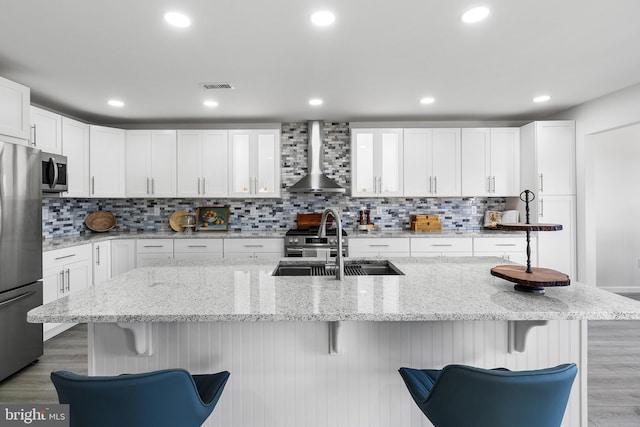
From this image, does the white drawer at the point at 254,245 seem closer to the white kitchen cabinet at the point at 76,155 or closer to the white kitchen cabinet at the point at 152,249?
the white kitchen cabinet at the point at 152,249

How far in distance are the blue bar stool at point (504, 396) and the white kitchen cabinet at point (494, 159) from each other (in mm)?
3928

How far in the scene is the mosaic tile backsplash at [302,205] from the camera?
4.85 metres

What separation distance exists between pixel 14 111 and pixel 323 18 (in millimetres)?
2682

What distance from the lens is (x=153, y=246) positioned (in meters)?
4.30

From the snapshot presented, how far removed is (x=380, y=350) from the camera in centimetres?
162

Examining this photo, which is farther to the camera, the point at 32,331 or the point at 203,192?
the point at 203,192

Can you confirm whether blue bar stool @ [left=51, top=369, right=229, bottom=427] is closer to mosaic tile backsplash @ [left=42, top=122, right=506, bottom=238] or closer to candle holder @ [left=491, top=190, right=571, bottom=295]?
candle holder @ [left=491, top=190, right=571, bottom=295]

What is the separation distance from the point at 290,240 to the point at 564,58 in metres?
3.21

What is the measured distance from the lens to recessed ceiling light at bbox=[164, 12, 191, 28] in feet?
6.82

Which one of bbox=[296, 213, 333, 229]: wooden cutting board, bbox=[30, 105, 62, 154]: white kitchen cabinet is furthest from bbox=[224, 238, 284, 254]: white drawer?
bbox=[30, 105, 62, 154]: white kitchen cabinet

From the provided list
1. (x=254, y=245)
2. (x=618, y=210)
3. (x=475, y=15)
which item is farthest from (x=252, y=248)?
(x=618, y=210)

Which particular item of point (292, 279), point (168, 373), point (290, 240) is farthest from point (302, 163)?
point (168, 373)

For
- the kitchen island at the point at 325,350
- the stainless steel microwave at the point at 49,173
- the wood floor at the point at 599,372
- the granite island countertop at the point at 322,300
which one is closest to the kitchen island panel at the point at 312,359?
the kitchen island at the point at 325,350

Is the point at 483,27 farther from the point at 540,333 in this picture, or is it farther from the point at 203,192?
the point at 203,192
